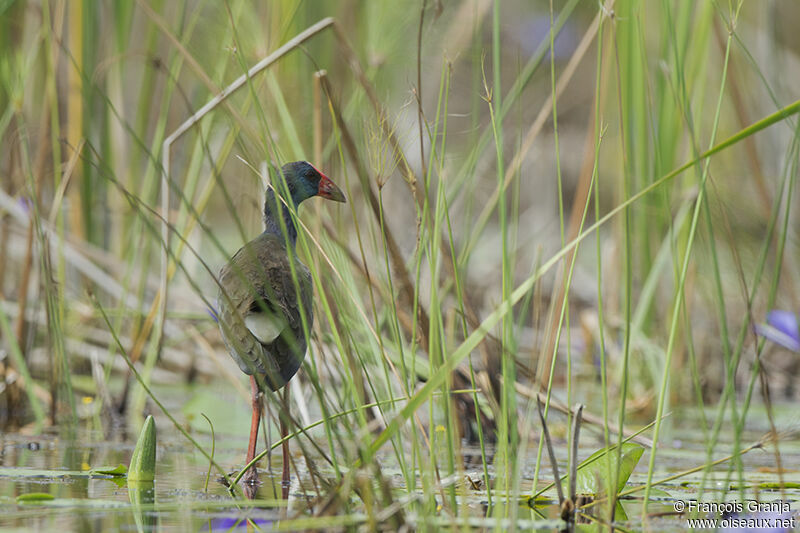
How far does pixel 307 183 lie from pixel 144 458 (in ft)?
2.48

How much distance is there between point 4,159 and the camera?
511 cm

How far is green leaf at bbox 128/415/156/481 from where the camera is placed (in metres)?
1.92

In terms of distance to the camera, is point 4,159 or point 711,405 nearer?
point 711,405

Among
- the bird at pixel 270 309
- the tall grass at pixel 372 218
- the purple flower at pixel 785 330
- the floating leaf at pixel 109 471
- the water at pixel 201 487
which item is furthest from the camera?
the purple flower at pixel 785 330

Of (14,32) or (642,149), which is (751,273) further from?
(14,32)

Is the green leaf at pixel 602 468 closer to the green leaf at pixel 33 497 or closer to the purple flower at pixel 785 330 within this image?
the green leaf at pixel 33 497

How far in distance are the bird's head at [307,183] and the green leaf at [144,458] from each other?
0.67 m

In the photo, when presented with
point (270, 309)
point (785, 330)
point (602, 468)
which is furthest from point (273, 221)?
point (785, 330)

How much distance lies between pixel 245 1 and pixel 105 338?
1587 millimetres

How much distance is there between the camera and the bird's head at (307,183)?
230 centimetres

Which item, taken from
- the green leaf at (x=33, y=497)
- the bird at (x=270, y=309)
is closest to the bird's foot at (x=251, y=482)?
the bird at (x=270, y=309)

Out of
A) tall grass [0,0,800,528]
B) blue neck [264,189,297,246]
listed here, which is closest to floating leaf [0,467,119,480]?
tall grass [0,0,800,528]

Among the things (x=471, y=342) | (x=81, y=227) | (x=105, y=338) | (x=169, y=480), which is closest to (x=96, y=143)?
(x=81, y=227)

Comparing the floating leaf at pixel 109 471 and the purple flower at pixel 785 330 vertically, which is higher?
the purple flower at pixel 785 330
